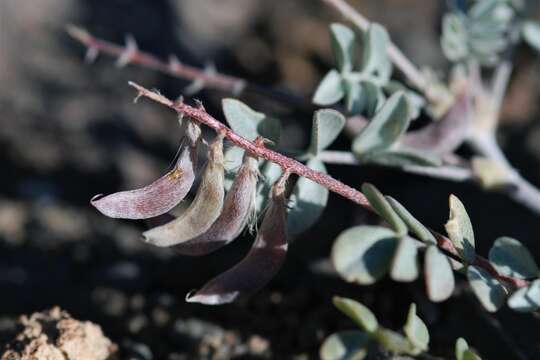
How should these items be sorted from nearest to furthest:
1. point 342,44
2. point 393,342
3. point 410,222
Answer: point 393,342
point 410,222
point 342,44

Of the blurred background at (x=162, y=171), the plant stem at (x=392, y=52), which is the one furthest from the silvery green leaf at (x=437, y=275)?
the plant stem at (x=392, y=52)

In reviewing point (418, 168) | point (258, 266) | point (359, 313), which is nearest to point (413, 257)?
point (359, 313)

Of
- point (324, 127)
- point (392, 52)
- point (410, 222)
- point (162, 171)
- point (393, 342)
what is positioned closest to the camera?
point (393, 342)

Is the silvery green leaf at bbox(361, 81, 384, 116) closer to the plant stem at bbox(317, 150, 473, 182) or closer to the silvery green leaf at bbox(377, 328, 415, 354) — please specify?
the plant stem at bbox(317, 150, 473, 182)

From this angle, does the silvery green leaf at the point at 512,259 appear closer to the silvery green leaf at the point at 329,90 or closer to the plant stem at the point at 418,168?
the plant stem at the point at 418,168

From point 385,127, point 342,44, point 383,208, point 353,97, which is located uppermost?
point 342,44

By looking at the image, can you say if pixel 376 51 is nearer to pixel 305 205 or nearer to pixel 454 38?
pixel 454 38

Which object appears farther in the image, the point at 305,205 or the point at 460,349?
the point at 305,205
